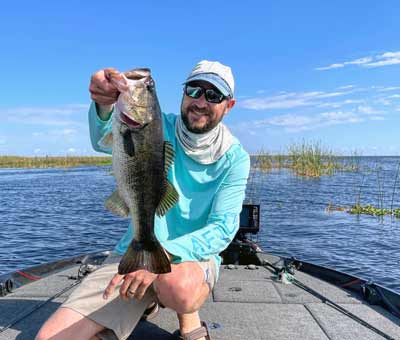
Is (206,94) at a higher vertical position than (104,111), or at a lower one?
higher

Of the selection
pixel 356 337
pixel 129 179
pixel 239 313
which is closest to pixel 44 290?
pixel 239 313

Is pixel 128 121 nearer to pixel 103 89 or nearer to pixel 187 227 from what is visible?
pixel 103 89

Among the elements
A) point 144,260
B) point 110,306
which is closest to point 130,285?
point 144,260

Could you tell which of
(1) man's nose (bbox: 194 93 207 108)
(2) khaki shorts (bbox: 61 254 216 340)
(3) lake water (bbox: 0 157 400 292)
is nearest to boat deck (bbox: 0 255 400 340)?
(2) khaki shorts (bbox: 61 254 216 340)

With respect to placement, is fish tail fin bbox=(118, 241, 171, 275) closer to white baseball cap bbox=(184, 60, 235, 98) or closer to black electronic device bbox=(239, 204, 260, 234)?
white baseball cap bbox=(184, 60, 235, 98)

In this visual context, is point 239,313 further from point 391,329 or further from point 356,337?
point 391,329

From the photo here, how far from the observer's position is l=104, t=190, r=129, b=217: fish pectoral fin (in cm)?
303

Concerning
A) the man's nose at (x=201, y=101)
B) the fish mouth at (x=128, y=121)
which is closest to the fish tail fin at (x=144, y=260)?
the fish mouth at (x=128, y=121)

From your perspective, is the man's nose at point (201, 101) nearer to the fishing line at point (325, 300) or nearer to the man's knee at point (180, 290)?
the man's knee at point (180, 290)

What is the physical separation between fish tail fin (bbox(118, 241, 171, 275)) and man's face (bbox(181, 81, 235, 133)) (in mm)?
1165

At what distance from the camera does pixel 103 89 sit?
2887 millimetres

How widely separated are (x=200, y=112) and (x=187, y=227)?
99 centimetres

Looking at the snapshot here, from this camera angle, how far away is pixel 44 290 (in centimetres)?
541

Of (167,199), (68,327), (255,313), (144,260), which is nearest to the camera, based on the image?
(144,260)
